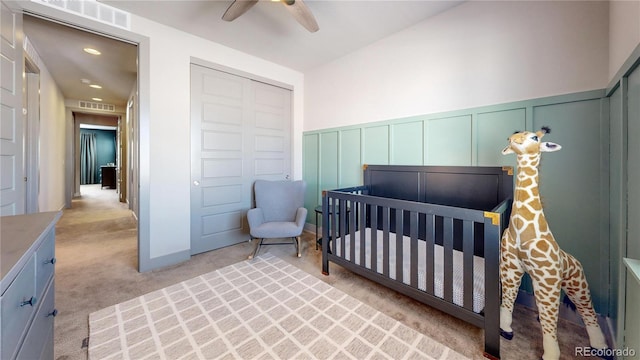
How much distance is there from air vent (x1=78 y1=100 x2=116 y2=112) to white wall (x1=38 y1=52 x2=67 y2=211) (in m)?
0.40

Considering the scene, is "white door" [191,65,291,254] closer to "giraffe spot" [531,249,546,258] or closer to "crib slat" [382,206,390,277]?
"crib slat" [382,206,390,277]

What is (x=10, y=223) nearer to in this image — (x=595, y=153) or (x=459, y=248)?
(x=459, y=248)

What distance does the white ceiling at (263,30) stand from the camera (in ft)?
6.96

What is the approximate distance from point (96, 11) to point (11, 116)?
3.61 feet

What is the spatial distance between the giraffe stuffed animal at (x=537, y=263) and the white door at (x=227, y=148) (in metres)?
2.76

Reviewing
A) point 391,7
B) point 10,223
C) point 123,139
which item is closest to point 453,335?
point 10,223

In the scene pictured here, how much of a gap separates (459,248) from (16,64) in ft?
12.7

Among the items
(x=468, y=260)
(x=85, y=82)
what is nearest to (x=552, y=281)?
(x=468, y=260)

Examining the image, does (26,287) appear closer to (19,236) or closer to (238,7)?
(19,236)

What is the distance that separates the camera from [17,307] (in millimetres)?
665

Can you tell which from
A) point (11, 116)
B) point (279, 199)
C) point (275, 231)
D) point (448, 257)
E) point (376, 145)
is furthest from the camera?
point (279, 199)

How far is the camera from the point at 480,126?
201 centimetres

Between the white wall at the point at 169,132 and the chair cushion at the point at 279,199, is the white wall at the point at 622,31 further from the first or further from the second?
the white wall at the point at 169,132

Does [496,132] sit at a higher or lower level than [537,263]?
higher
